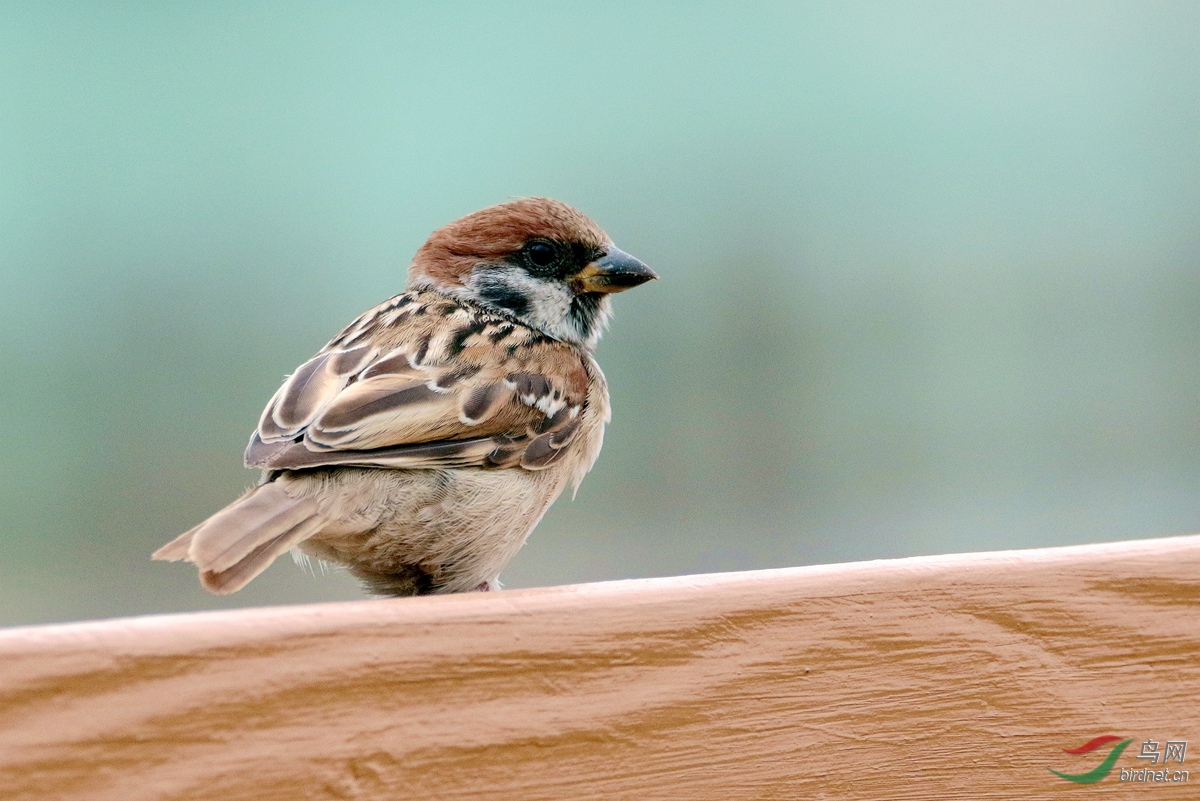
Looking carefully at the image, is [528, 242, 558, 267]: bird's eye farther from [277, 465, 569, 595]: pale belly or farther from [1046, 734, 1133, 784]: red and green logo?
[1046, 734, 1133, 784]: red and green logo

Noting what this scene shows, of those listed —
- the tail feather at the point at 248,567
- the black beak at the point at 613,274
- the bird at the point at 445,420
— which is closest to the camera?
the tail feather at the point at 248,567

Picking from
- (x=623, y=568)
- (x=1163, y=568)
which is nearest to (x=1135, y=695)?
(x=1163, y=568)

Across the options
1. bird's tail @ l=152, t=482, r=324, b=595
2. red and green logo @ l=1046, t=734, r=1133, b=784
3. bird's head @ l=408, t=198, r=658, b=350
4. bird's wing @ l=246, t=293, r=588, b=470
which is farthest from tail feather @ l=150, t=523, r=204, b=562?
bird's head @ l=408, t=198, r=658, b=350

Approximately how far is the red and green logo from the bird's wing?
3.02 feet

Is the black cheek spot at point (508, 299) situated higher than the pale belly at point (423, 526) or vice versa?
the black cheek spot at point (508, 299)

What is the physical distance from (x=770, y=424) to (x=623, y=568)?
738 millimetres

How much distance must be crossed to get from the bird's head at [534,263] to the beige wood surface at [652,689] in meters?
1.15

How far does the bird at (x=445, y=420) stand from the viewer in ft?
5.14

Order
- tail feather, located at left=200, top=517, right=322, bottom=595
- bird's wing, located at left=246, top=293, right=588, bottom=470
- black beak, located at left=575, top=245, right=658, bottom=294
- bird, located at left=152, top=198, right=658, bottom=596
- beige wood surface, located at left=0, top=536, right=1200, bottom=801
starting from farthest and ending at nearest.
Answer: black beak, located at left=575, top=245, right=658, bottom=294 < bird's wing, located at left=246, top=293, right=588, bottom=470 < bird, located at left=152, top=198, right=658, bottom=596 < tail feather, located at left=200, top=517, right=322, bottom=595 < beige wood surface, located at left=0, top=536, right=1200, bottom=801

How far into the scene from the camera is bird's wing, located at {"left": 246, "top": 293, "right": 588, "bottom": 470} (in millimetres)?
1676

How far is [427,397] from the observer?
1856mm

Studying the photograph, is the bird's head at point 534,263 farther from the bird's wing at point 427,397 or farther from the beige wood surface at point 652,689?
the beige wood surface at point 652,689

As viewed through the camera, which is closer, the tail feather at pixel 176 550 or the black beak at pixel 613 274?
the tail feather at pixel 176 550

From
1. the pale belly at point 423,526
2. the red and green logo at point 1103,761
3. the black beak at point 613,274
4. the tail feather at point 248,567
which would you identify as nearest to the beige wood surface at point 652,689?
the red and green logo at point 1103,761
